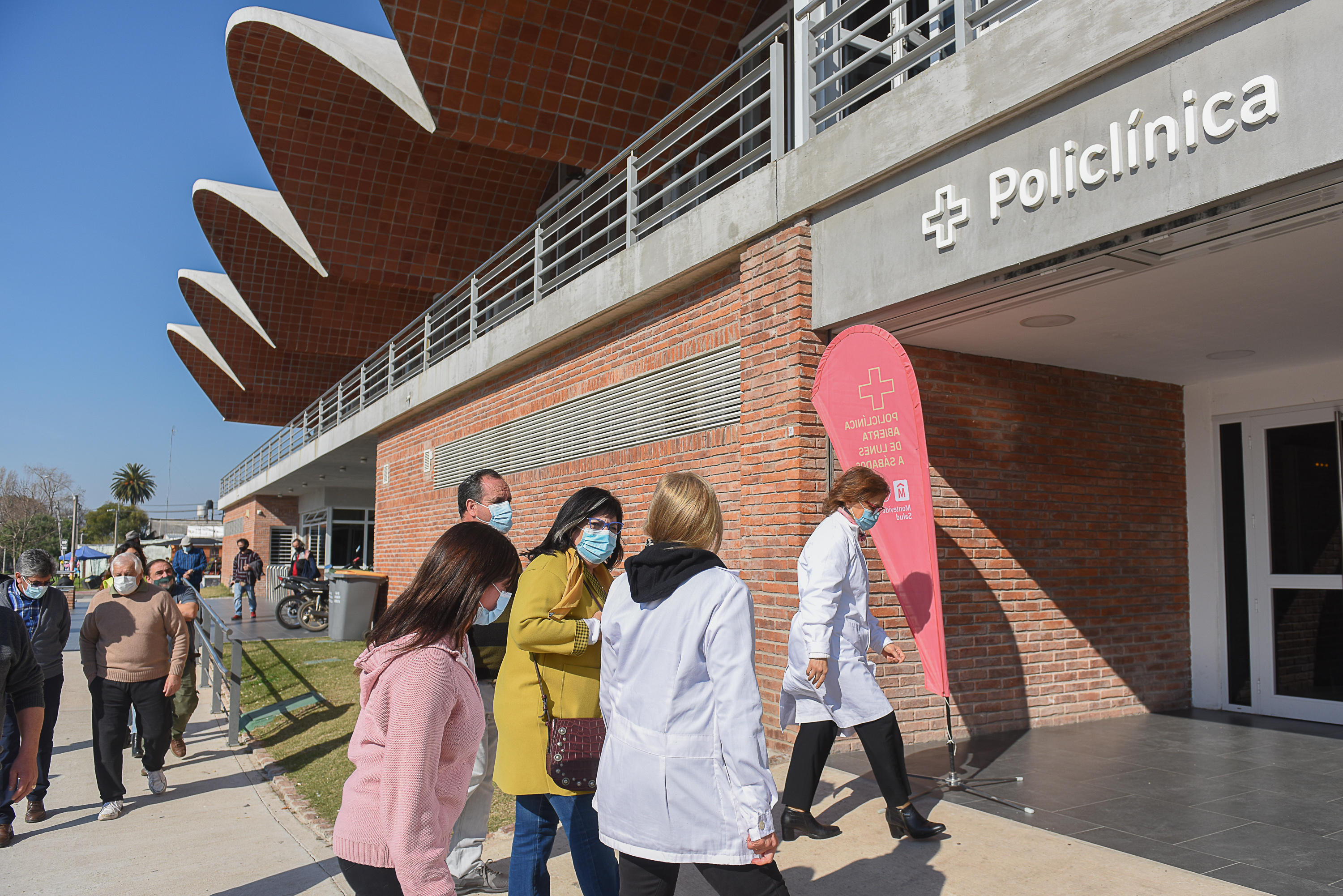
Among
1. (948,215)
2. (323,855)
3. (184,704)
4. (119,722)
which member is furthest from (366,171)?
(323,855)

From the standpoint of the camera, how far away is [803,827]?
15.0 feet

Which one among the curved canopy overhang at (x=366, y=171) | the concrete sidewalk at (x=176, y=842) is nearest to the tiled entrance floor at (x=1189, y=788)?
the concrete sidewalk at (x=176, y=842)

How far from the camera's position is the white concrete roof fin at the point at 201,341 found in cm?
3903

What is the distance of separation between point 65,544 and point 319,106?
291ft

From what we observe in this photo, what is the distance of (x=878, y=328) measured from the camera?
17.5 feet

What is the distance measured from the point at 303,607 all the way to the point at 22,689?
50.3 ft

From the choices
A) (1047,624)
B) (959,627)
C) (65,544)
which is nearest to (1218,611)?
(1047,624)

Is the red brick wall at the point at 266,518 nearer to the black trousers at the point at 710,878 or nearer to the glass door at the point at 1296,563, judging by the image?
the glass door at the point at 1296,563

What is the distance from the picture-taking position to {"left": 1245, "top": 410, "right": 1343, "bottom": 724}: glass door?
7133 millimetres

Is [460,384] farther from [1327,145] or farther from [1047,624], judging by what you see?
[1327,145]

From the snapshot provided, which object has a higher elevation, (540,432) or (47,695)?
(540,432)

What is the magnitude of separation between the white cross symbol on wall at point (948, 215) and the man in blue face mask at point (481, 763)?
122 inches

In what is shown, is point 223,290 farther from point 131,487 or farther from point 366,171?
point 131,487

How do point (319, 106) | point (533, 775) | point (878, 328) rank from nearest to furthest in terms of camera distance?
point (533, 775)
point (878, 328)
point (319, 106)
